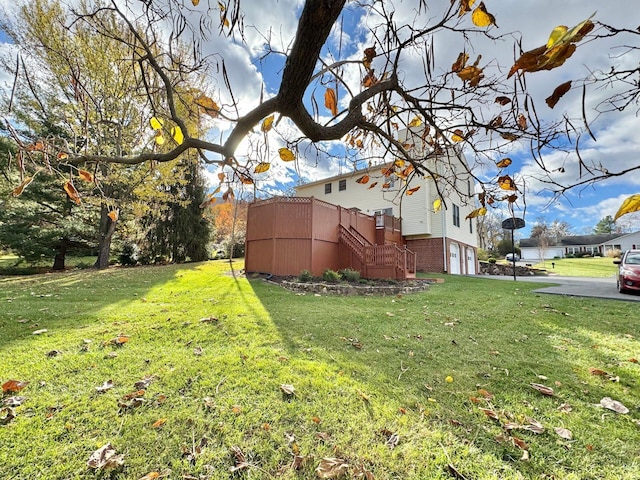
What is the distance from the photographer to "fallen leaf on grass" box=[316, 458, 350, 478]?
168 centimetres

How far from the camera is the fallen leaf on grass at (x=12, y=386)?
2375 millimetres

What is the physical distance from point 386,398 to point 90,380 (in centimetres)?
274

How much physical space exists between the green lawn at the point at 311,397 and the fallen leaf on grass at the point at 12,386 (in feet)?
0.40

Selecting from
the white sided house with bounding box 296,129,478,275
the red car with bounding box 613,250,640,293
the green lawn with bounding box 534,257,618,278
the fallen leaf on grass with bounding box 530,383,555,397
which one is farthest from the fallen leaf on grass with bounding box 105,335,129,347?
the green lawn with bounding box 534,257,618,278

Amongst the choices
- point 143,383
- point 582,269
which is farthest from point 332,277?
point 582,269

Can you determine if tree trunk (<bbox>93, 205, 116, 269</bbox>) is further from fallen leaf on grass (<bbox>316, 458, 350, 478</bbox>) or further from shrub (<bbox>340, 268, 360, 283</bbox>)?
fallen leaf on grass (<bbox>316, 458, 350, 478</bbox>)

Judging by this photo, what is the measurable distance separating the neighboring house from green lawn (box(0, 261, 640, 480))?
55.7 m

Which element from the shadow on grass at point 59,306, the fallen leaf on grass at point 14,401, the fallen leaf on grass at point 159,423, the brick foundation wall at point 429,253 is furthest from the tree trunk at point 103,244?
the brick foundation wall at point 429,253

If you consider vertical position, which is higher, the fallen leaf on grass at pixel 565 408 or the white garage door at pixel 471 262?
the white garage door at pixel 471 262

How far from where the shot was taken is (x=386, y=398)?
2535 millimetres

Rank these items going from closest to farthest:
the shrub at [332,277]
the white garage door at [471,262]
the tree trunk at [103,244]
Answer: the shrub at [332,277], the tree trunk at [103,244], the white garage door at [471,262]

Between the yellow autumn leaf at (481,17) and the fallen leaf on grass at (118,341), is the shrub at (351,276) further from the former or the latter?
the yellow autumn leaf at (481,17)

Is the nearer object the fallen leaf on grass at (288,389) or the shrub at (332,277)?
the fallen leaf on grass at (288,389)

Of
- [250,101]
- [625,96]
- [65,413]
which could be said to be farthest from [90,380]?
[625,96]
